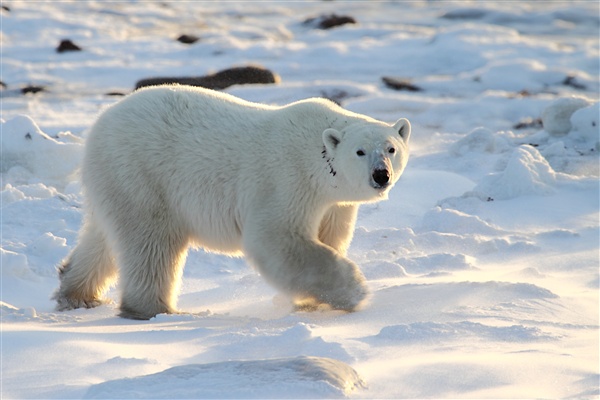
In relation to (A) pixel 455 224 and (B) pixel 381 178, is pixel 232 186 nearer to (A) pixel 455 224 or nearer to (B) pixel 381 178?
(B) pixel 381 178

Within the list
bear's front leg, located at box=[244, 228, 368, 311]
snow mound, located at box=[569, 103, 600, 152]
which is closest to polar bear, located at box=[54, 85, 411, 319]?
bear's front leg, located at box=[244, 228, 368, 311]

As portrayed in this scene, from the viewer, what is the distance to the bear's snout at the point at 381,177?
4352mm

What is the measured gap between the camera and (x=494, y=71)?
1420cm

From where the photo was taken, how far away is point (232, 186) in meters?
4.86

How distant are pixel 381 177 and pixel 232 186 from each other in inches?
35.6

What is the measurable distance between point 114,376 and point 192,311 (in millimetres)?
2157

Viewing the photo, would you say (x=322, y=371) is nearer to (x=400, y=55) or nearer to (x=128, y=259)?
(x=128, y=259)

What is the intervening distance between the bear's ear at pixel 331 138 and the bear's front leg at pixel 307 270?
1.58 feet

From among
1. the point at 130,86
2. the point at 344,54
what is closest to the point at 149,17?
the point at 344,54

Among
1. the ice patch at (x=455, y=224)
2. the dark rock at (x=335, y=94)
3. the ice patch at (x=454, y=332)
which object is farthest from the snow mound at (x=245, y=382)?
the dark rock at (x=335, y=94)

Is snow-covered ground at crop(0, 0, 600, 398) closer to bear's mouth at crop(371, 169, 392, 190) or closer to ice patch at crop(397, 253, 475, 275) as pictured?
ice patch at crop(397, 253, 475, 275)

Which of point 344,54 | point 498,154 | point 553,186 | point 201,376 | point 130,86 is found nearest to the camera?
point 201,376

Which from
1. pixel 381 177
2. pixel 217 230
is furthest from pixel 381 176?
pixel 217 230

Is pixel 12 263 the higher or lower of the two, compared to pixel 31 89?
higher
